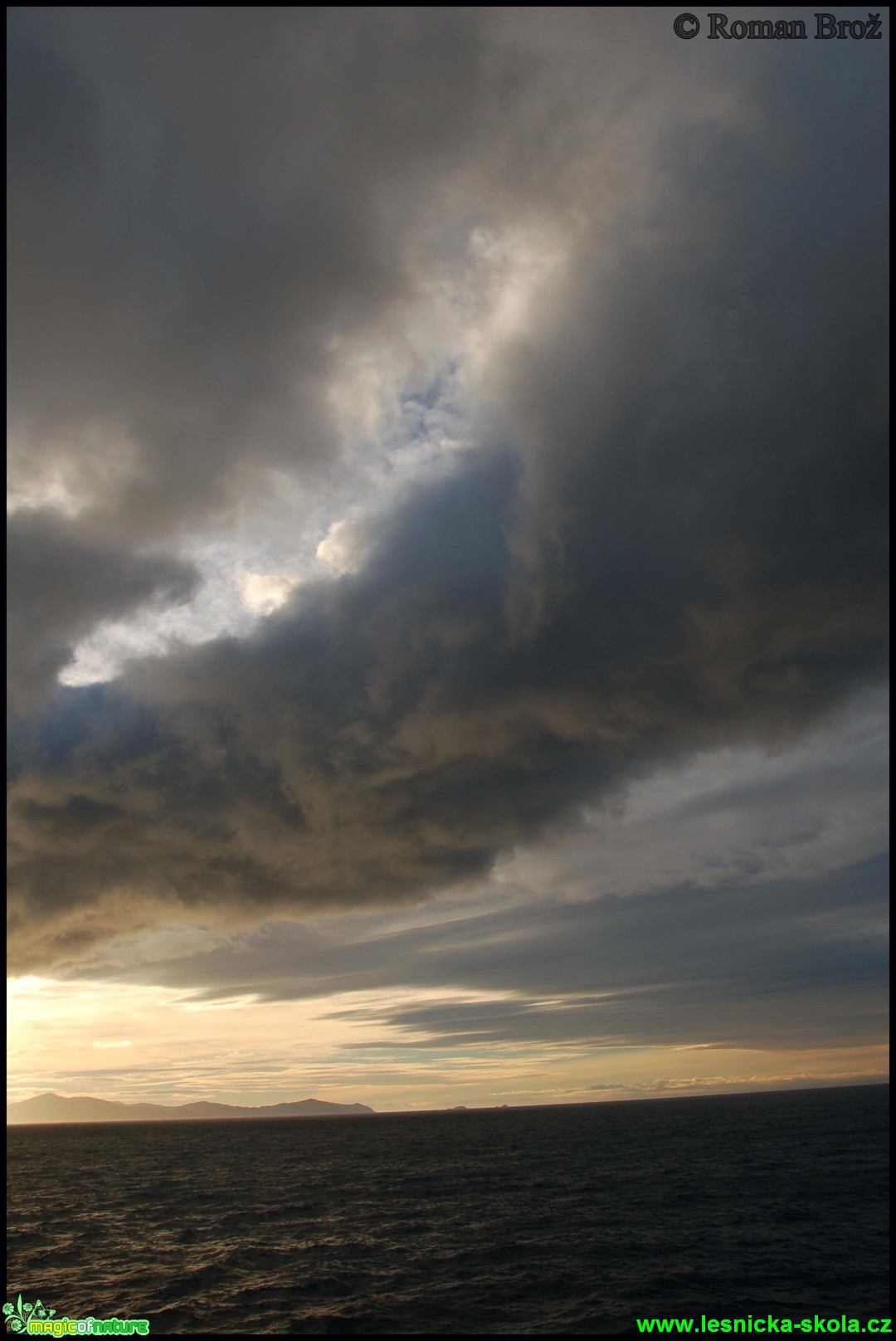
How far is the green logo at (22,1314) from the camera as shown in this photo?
33656mm

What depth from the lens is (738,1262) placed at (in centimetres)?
4078

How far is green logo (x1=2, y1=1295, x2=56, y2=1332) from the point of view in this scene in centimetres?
3366

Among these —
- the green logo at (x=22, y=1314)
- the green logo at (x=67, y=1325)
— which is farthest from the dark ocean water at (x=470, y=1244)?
the green logo at (x=67, y=1325)

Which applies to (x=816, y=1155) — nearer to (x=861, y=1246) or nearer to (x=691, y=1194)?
(x=691, y=1194)

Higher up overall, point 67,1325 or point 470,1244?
point 67,1325

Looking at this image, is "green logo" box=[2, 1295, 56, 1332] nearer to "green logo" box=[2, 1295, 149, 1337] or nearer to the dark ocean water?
"green logo" box=[2, 1295, 149, 1337]

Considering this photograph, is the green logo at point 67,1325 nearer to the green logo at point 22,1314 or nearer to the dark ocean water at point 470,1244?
the green logo at point 22,1314

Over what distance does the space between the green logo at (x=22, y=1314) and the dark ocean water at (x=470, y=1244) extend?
1.08 meters

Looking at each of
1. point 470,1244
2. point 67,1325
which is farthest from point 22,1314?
point 470,1244

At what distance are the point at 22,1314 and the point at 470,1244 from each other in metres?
26.1

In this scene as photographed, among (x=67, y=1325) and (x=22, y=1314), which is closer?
(x=67, y=1325)

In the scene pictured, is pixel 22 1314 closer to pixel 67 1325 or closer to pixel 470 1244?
pixel 67 1325

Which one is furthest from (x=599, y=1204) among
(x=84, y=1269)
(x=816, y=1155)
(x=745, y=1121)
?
(x=745, y=1121)

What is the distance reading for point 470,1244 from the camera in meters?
46.0
